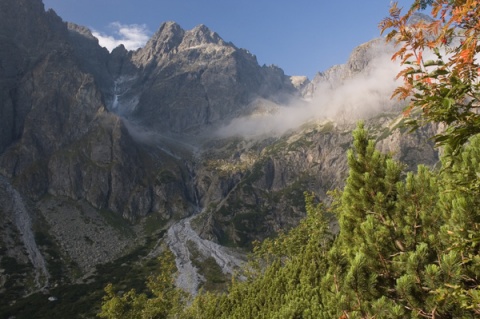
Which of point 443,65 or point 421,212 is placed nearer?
point 443,65

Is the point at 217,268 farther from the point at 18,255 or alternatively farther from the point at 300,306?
the point at 300,306

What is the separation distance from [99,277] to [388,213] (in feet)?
591

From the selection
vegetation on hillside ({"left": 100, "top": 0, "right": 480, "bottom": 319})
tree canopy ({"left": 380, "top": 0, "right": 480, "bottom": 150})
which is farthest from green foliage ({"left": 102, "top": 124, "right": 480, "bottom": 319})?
tree canopy ({"left": 380, "top": 0, "right": 480, "bottom": 150})

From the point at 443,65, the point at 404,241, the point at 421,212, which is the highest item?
the point at 443,65

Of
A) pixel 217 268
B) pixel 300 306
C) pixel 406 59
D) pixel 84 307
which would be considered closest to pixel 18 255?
pixel 84 307

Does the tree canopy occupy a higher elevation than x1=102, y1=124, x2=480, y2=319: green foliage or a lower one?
higher

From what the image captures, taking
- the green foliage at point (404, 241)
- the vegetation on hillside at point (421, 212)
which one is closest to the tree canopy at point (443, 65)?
the vegetation on hillside at point (421, 212)

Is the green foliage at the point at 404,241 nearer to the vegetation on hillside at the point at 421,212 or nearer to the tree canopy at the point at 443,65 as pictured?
the vegetation on hillside at the point at 421,212

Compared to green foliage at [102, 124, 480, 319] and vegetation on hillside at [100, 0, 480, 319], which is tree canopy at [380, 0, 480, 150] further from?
green foliage at [102, 124, 480, 319]

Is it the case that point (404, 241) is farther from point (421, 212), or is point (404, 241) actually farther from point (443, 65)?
point (443, 65)

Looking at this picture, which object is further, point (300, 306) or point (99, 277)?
point (99, 277)

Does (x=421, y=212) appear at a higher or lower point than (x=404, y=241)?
higher

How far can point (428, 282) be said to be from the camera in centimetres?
841

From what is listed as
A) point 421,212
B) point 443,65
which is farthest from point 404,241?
point 443,65
